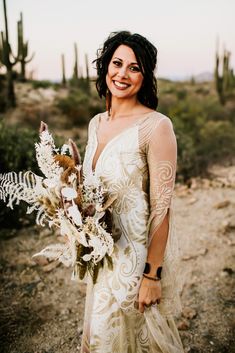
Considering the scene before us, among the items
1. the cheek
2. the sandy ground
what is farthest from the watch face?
the sandy ground

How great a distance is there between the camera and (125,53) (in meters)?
1.83

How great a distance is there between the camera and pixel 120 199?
1777mm

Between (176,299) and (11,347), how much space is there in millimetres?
1777

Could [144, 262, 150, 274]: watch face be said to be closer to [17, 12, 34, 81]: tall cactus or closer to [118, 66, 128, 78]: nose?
[118, 66, 128, 78]: nose

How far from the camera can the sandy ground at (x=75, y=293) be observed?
10.3 feet

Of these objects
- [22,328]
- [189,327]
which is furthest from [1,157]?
[189,327]

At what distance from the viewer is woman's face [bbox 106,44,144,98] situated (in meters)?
1.82

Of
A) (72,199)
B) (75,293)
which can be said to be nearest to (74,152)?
(72,199)

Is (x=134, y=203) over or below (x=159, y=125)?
below

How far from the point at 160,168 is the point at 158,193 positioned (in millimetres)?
126

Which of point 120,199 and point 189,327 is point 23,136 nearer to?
point 189,327

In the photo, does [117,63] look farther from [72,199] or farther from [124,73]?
[72,199]

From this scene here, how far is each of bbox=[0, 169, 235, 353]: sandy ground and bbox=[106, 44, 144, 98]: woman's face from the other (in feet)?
7.42

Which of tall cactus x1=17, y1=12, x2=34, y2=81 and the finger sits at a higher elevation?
tall cactus x1=17, y1=12, x2=34, y2=81
